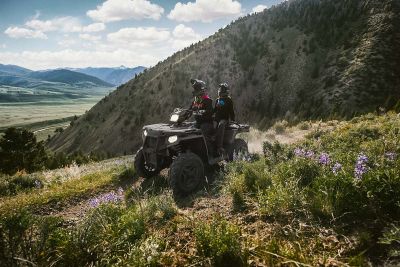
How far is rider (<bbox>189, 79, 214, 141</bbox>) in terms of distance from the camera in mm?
10398

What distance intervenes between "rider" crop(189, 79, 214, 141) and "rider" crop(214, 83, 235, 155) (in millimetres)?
370

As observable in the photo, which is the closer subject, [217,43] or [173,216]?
[173,216]

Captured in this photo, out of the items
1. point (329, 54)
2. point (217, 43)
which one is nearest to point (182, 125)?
point (329, 54)

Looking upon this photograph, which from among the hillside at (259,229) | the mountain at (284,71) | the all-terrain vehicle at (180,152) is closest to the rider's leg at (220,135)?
the all-terrain vehicle at (180,152)

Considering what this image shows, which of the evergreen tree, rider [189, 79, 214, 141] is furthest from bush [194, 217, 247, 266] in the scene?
the evergreen tree

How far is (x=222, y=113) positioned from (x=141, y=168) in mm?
3203

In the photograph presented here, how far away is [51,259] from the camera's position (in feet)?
15.7

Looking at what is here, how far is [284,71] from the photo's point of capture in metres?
39.2

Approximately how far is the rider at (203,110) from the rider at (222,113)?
1.22ft

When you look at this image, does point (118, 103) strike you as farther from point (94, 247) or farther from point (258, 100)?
point (94, 247)

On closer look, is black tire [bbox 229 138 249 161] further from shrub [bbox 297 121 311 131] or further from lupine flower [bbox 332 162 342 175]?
shrub [bbox 297 121 311 131]

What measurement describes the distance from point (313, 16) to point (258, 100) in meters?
15.4

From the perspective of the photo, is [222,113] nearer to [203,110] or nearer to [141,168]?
[203,110]

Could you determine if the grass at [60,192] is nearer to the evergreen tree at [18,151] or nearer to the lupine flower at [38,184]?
the lupine flower at [38,184]
